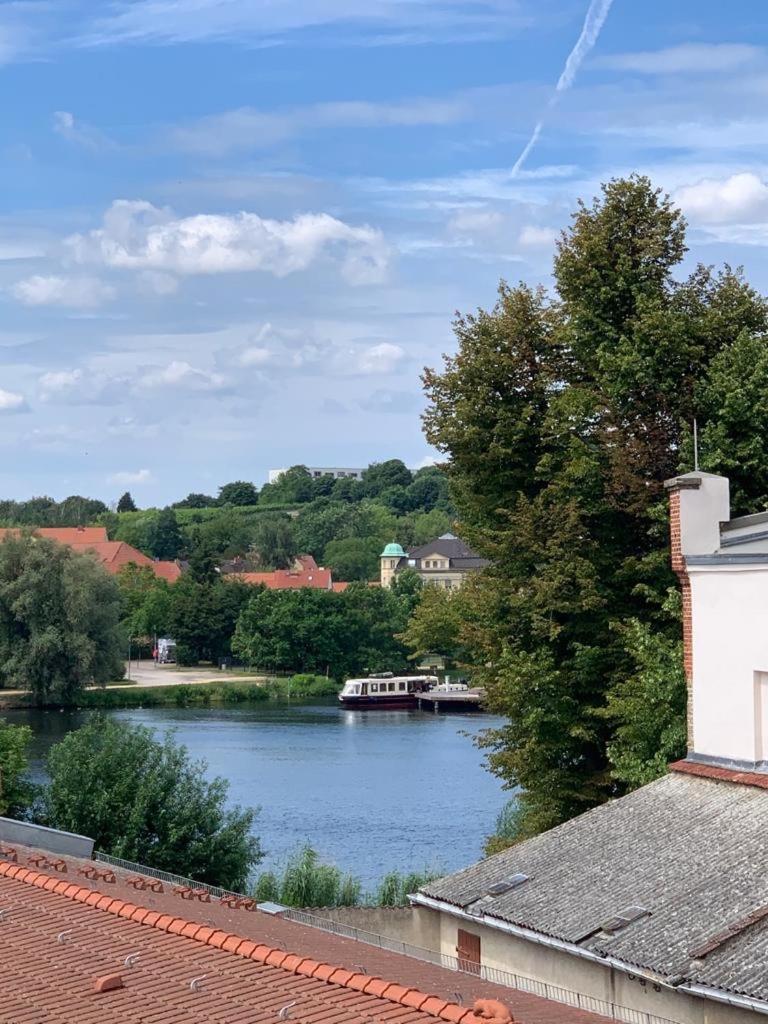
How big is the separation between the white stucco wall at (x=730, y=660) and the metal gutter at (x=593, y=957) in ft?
12.1

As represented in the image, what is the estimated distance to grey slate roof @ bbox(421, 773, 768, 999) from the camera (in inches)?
512

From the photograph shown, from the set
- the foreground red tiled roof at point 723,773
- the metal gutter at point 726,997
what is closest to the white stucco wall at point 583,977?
the metal gutter at point 726,997

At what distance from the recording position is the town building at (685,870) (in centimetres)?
1305

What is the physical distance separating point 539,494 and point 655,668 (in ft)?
17.4

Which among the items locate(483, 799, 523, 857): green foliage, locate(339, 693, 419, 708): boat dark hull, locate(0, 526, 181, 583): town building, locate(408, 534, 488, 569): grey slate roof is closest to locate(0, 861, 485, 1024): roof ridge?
locate(483, 799, 523, 857): green foliage

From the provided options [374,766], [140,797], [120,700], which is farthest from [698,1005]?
[120,700]

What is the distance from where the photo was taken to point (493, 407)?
27.3 m

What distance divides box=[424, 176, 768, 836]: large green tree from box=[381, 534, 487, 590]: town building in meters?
124

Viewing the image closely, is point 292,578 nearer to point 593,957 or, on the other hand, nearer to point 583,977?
point 583,977

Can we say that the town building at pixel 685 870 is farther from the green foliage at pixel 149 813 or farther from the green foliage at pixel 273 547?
the green foliage at pixel 273 547

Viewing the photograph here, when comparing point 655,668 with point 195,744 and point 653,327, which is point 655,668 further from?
point 195,744

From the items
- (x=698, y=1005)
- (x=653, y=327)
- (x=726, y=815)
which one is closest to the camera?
(x=698, y=1005)

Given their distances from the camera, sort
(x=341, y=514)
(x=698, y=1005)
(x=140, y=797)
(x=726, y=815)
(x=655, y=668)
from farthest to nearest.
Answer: (x=341, y=514), (x=140, y=797), (x=655, y=668), (x=726, y=815), (x=698, y=1005)

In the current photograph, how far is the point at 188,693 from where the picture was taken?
88812 mm
